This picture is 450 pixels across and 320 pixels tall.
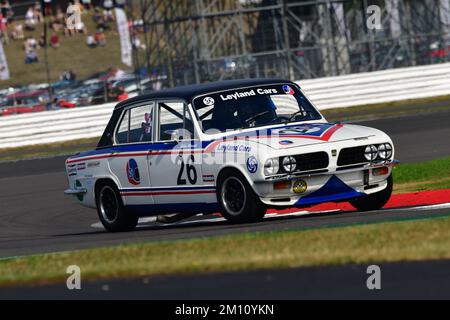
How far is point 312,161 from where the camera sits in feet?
34.3

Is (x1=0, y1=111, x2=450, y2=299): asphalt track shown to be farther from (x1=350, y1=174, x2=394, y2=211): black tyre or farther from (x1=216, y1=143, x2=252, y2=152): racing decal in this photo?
(x1=216, y1=143, x2=252, y2=152): racing decal

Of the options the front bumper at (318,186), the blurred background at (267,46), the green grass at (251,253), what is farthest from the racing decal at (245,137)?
the blurred background at (267,46)

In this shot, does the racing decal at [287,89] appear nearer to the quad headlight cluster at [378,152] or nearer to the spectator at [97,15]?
the quad headlight cluster at [378,152]

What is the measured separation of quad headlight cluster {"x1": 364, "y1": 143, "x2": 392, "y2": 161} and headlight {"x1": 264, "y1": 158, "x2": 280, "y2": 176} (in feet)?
3.26

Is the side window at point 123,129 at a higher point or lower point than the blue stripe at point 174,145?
higher

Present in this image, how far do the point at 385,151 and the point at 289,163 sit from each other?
3.68 feet

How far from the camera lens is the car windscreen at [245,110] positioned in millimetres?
11305

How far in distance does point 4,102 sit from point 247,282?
25496mm

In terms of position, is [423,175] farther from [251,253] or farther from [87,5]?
[87,5]

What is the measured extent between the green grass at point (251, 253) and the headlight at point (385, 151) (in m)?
1.73

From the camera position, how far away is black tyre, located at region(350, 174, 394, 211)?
11219mm

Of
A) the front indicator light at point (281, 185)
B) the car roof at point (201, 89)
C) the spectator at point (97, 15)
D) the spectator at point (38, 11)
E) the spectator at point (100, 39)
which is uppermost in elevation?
the spectator at point (38, 11)
